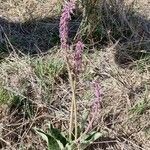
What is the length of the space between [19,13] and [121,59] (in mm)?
868

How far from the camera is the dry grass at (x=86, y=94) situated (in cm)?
236

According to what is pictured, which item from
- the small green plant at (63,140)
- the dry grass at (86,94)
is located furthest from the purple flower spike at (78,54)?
the dry grass at (86,94)

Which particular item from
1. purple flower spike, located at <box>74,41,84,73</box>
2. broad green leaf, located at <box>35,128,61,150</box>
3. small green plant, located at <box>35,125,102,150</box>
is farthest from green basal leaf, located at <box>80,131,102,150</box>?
purple flower spike, located at <box>74,41,84,73</box>

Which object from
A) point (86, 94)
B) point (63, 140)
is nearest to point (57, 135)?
point (63, 140)

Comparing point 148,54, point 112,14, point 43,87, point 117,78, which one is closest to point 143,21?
point 112,14

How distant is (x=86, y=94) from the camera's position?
8.50 feet

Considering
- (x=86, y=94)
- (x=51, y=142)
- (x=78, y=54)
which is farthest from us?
(x=86, y=94)

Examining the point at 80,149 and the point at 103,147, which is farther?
the point at 103,147

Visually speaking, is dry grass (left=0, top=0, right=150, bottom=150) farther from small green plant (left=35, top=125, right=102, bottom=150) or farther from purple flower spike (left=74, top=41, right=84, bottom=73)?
purple flower spike (left=74, top=41, right=84, bottom=73)

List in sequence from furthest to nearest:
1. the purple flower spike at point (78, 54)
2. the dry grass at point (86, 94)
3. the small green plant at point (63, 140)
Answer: the dry grass at point (86, 94), the small green plant at point (63, 140), the purple flower spike at point (78, 54)

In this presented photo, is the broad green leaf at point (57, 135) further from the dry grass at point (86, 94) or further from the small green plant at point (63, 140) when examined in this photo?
the dry grass at point (86, 94)

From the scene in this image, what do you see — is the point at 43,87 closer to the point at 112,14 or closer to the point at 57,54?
the point at 57,54

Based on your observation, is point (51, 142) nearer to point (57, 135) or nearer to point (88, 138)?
point (57, 135)

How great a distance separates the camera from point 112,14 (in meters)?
3.24
